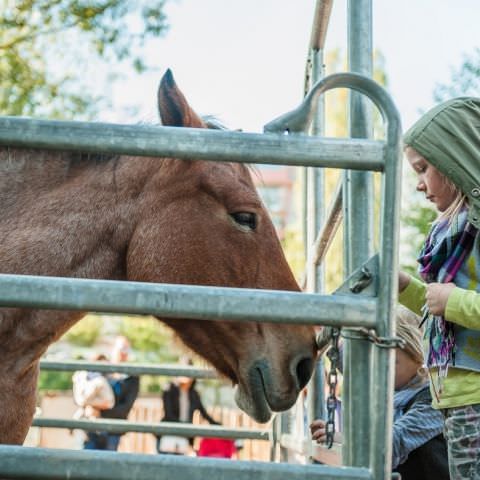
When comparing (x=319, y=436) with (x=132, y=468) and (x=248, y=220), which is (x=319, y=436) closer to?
(x=248, y=220)

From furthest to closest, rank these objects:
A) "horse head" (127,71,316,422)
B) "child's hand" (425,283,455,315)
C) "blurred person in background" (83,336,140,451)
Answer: "blurred person in background" (83,336,140,451) → "horse head" (127,71,316,422) → "child's hand" (425,283,455,315)

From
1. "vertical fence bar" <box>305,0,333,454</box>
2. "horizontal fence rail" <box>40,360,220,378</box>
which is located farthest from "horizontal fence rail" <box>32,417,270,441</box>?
"vertical fence bar" <box>305,0,333,454</box>

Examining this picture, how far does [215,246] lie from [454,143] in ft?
3.36

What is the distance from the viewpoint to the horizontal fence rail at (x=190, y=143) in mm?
1757

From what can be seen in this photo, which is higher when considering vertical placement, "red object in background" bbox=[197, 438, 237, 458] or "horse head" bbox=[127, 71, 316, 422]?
"horse head" bbox=[127, 71, 316, 422]

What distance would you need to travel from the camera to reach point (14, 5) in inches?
428

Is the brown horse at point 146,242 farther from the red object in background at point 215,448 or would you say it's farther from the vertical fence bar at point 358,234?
the red object in background at point 215,448

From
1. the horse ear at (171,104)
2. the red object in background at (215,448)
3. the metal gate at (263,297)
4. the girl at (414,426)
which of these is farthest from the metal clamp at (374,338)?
the red object in background at (215,448)

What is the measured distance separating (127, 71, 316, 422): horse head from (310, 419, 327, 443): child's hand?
0.42m

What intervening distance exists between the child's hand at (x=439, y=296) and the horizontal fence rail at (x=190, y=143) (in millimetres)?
625

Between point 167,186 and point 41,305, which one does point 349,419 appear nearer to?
point 41,305

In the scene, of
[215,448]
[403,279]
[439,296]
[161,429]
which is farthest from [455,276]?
[215,448]

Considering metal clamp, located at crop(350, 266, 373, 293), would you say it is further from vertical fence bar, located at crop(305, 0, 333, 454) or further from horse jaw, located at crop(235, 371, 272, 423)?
vertical fence bar, located at crop(305, 0, 333, 454)

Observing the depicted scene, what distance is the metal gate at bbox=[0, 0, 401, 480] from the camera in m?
1.65
